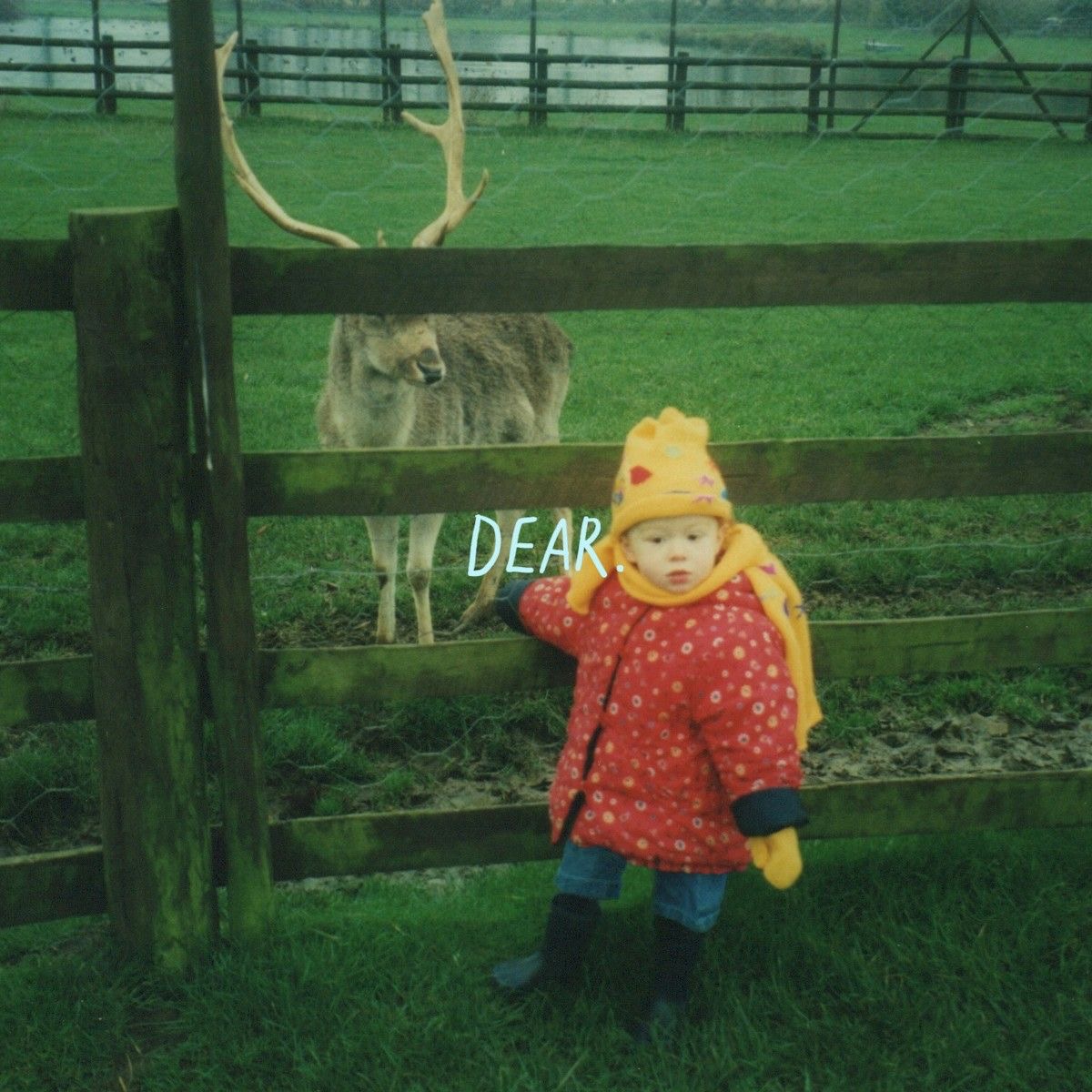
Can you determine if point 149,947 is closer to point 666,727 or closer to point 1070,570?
point 666,727

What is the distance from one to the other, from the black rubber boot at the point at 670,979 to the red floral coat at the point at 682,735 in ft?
0.58

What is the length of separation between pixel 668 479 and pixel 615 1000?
3.73ft

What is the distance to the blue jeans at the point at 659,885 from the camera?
276 centimetres

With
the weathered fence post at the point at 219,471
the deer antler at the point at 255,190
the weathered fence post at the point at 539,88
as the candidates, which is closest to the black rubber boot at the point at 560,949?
the weathered fence post at the point at 219,471

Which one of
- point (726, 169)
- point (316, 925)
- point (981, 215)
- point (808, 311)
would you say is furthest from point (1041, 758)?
point (726, 169)

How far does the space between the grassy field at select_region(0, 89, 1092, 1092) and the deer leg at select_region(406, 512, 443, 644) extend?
0.26 metres

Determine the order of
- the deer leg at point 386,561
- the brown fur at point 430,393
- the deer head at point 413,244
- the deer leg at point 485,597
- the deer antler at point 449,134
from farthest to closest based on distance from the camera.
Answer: the deer leg at point 485,597 < the deer leg at point 386,561 < the brown fur at point 430,393 < the deer head at point 413,244 < the deer antler at point 449,134

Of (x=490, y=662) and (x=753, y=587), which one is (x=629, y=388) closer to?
(x=490, y=662)

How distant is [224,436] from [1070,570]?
3844mm

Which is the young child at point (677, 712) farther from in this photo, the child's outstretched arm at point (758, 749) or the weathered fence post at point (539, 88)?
the weathered fence post at point (539, 88)

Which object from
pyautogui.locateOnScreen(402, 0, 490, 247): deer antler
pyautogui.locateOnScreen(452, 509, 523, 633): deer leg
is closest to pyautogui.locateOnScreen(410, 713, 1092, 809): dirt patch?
pyautogui.locateOnScreen(452, 509, 523, 633): deer leg

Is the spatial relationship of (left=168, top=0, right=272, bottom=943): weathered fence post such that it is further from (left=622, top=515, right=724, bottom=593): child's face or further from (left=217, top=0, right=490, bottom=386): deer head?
(left=217, top=0, right=490, bottom=386): deer head

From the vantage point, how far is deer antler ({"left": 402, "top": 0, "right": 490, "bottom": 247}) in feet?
12.4

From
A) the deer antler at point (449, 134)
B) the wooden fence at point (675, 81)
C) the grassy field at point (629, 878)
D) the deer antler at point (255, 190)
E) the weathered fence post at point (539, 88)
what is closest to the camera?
the grassy field at point (629, 878)
